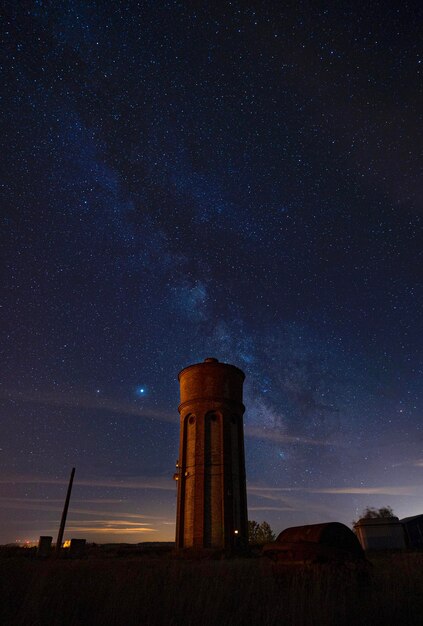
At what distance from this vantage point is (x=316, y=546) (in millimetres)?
8312

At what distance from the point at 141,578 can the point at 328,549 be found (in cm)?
413

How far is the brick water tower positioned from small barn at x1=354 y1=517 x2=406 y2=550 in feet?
41.1

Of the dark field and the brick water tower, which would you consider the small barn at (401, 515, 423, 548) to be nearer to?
the brick water tower

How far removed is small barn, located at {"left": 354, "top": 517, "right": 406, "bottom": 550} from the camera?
29.5 meters

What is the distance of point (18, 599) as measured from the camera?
21.8ft

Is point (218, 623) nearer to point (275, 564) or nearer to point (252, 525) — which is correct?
point (275, 564)

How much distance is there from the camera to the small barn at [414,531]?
33.8 metres

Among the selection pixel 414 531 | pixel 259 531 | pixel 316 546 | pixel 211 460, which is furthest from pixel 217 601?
pixel 259 531

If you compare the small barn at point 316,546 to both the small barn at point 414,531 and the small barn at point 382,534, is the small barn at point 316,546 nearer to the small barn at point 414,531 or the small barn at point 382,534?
the small barn at point 382,534

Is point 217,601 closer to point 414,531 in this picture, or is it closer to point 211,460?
point 211,460

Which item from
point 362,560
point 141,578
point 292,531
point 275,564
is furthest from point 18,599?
point 362,560

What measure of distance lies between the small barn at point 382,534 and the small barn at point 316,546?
2576 cm

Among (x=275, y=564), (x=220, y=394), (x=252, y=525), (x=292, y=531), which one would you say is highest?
(x=220, y=394)

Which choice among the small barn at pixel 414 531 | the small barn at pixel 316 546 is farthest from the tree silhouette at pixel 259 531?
the small barn at pixel 316 546
